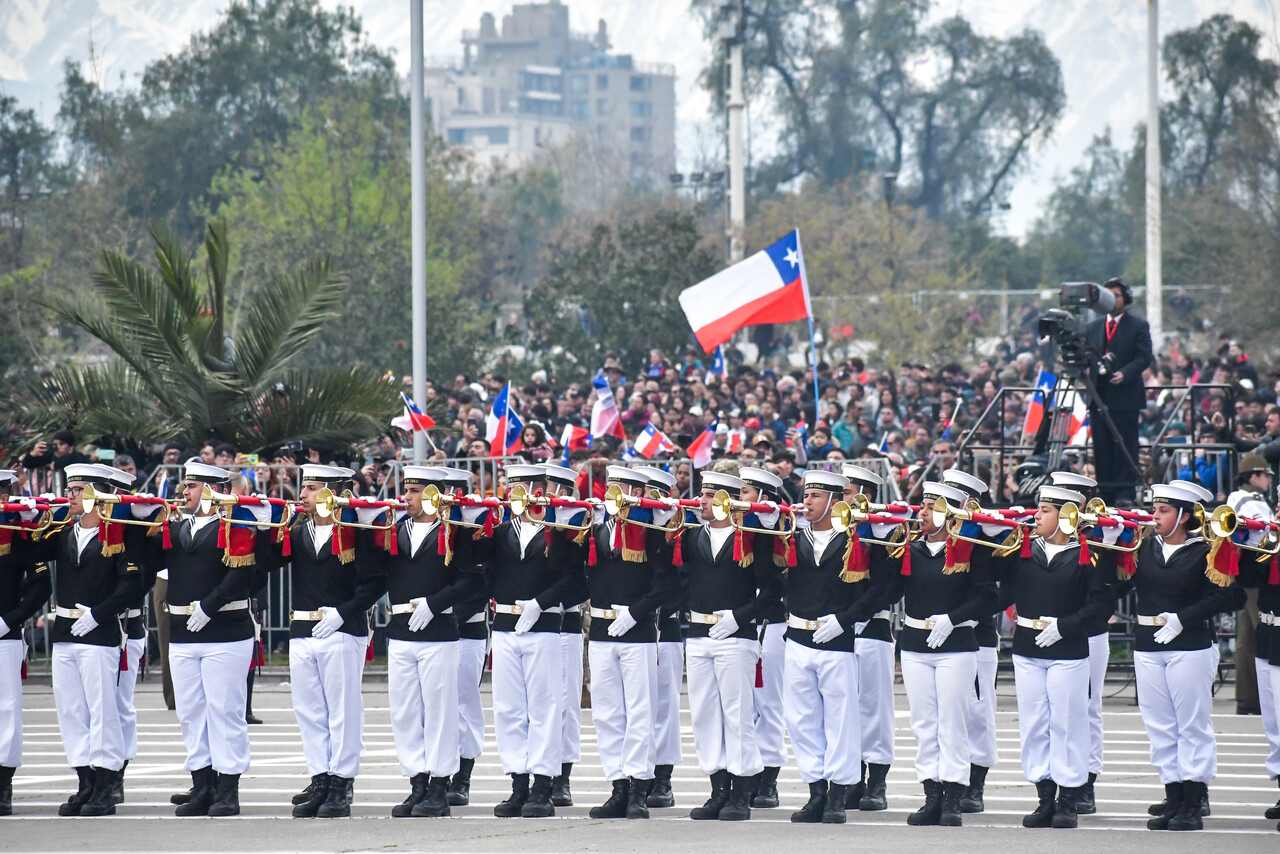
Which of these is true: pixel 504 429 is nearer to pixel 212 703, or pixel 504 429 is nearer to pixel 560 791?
pixel 560 791

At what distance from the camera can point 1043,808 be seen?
1081 cm

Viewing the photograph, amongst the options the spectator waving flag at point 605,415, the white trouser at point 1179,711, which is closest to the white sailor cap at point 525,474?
the white trouser at point 1179,711

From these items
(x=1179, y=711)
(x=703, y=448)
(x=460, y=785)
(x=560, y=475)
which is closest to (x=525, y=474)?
(x=560, y=475)

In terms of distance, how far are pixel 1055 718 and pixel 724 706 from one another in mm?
2010

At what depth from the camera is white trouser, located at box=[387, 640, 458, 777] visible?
11266 mm

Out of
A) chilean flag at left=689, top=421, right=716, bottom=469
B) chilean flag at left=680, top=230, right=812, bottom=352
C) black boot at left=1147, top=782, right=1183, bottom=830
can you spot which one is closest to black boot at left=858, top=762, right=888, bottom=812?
black boot at left=1147, top=782, right=1183, bottom=830

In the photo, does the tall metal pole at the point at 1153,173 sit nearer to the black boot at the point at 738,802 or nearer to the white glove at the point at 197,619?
the black boot at the point at 738,802

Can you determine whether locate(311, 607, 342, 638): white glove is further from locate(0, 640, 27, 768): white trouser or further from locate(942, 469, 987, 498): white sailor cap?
locate(942, 469, 987, 498): white sailor cap

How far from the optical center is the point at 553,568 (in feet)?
37.9

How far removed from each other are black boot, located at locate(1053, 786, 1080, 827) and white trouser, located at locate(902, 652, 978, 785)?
56 cm

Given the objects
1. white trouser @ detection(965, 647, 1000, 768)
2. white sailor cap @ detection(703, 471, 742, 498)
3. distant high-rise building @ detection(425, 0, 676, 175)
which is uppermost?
distant high-rise building @ detection(425, 0, 676, 175)

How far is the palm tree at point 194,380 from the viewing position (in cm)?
1930

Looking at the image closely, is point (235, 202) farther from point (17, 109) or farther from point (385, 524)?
point (385, 524)

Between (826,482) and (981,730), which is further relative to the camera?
(826,482)
